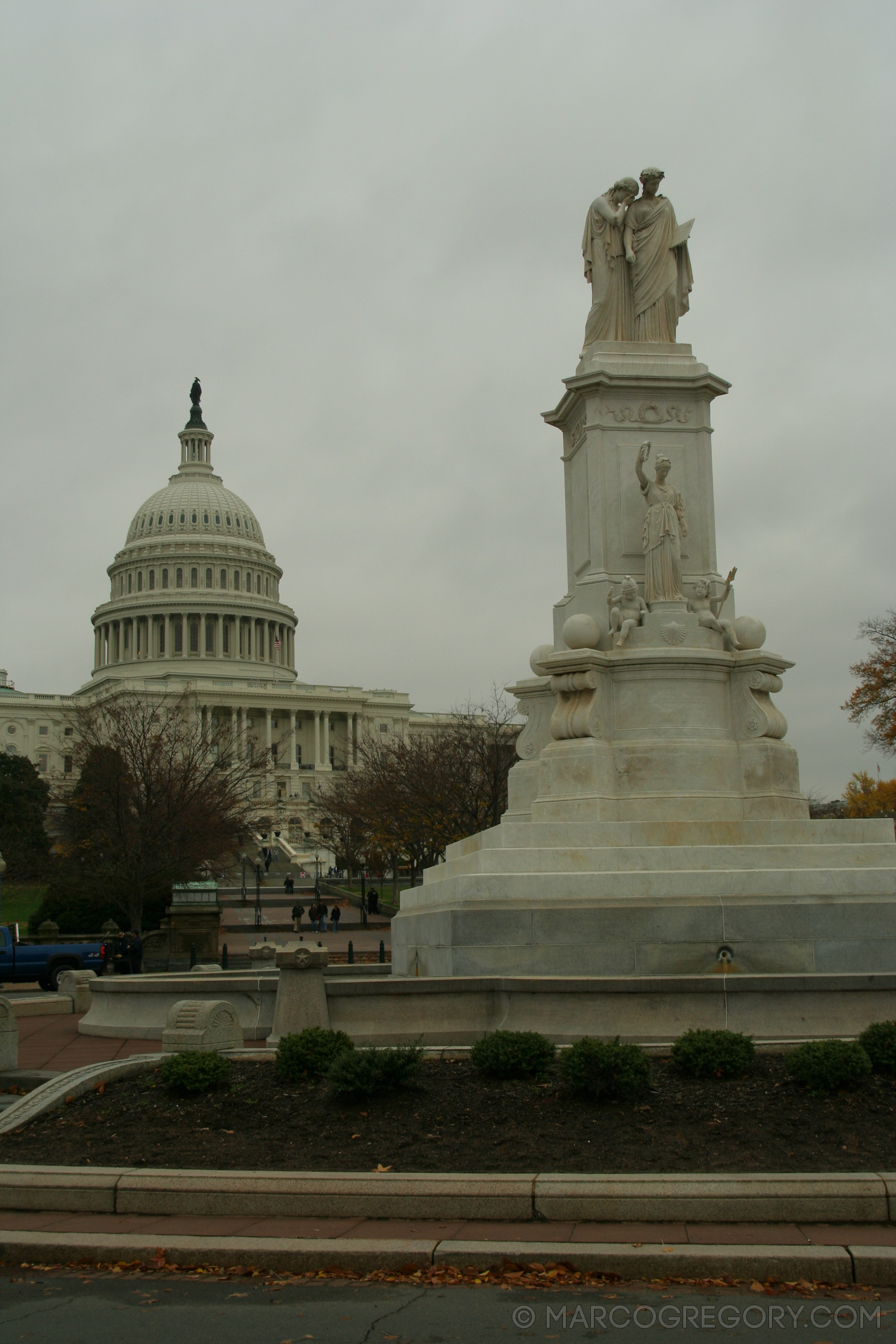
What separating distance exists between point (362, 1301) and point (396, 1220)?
112 centimetres

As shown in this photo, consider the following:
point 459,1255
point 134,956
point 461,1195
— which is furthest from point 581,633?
point 134,956

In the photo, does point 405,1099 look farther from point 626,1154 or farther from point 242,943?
point 242,943

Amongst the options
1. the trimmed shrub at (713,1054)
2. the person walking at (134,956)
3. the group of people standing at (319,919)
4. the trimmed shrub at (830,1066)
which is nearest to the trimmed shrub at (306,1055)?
the trimmed shrub at (713,1054)

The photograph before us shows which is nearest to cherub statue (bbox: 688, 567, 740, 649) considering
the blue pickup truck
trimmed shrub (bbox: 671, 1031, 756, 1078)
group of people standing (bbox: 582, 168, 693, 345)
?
group of people standing (bbox: 582, 168, 693, 345)

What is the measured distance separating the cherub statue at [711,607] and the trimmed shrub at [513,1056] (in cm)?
738

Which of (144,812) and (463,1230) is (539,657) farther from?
(144,812)

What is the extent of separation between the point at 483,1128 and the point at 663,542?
914cm

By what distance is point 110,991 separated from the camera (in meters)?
17.5

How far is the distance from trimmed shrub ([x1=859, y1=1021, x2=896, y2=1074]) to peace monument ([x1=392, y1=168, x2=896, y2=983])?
5.09 ft

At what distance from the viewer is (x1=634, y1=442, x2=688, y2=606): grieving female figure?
16786 mm

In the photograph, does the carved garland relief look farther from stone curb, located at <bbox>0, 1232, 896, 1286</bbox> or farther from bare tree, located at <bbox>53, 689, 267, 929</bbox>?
bare tree, located at <bbox>53, 689, 267, 929</bbox>

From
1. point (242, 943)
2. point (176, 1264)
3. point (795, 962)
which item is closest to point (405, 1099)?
point (176, 1264)

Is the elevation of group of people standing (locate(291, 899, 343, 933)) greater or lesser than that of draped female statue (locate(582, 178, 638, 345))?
lesser
